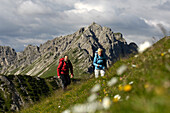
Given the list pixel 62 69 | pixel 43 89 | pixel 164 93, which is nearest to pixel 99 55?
pixel 62 69

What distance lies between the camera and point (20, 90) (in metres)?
98.4

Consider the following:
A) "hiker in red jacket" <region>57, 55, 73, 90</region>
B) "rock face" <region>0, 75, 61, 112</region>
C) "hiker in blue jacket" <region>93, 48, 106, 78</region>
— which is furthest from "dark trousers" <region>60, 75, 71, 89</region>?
"rock face" <region>0, 75, 61, 112</region>

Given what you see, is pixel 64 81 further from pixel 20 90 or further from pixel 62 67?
pixel 20 90

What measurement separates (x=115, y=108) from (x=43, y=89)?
124 metres

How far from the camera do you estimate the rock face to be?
78188 mm

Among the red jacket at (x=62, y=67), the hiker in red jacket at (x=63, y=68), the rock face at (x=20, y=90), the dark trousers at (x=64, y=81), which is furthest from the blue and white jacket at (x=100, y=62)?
the rock face at (x=20, y=90)

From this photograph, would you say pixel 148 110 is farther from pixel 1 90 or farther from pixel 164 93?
pixel 1 90

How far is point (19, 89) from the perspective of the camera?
3863 inches

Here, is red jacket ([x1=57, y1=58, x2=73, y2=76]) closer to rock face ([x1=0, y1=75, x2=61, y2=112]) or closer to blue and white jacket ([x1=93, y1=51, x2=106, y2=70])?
blue and white jacket ([x1=93, y1=51, x2=106, y2=70])

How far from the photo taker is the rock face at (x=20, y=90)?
257 ft

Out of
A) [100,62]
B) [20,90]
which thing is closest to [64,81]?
[100,62]

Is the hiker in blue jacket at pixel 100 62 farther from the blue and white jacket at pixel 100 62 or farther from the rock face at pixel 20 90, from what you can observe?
the rock face at pixel 20 90

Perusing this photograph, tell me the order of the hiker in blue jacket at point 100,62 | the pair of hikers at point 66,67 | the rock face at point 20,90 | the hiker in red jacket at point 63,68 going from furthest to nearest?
the rock face at point 20,90 → the hiker in red jacket at point 63,68 → the pair of hikers at point 66,67 → the hiker in blue jacket at point 100,62

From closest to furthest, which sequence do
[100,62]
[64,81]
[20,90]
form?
[100,62]
[64,81]
[20,90]
